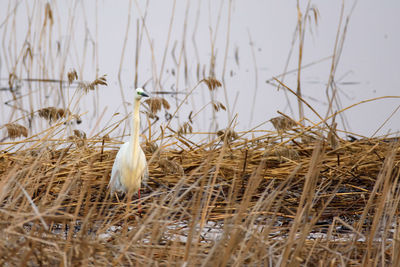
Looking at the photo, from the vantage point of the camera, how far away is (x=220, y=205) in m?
2.73

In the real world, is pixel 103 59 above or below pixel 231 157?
above

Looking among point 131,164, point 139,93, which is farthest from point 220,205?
point 139,93

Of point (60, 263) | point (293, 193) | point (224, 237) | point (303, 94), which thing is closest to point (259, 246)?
point (224, 237)

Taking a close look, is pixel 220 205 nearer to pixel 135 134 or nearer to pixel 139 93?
pixel 135 134

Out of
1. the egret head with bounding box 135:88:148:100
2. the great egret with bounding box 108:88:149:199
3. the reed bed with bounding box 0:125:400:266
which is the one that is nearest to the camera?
the reed bed with bounding box 0:125:400:266

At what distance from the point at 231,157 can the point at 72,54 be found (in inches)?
146

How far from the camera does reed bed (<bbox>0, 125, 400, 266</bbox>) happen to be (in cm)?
163

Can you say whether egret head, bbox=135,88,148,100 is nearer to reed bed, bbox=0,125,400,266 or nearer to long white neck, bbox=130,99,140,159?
long white neck, bbox=130,99,140,159

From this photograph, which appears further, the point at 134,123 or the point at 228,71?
the point at 228,71

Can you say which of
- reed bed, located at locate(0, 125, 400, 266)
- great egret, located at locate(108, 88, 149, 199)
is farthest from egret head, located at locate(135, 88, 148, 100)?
reed bed, located at locate(0, 125, 400, 266)

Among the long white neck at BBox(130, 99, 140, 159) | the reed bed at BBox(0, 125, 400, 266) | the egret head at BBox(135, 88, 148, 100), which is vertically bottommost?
the reed bed at BBox(0, 125, 400, 266)

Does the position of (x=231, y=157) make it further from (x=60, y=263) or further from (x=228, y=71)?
(x=228, y=71)

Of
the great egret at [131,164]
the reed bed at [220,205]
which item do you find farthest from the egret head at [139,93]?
the reed bed at [220,205]

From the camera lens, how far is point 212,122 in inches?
180
